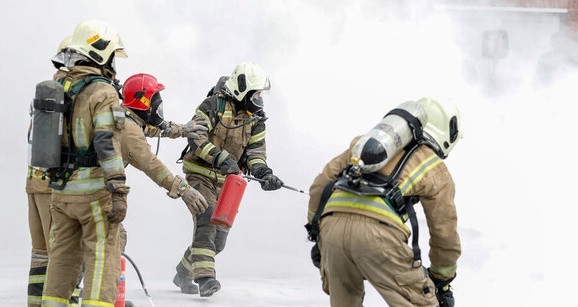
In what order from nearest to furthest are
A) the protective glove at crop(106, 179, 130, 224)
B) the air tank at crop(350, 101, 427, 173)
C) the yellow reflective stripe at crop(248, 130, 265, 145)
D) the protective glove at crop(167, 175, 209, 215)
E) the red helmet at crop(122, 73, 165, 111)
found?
the air tank at crop(350, 101, 427, 173), the protective glove at crop(106, 179, 130, 224), the protective glove at crop(167, 175, 209, 215), the red helmet at crop(122, 73, 165, 111), the yellow reflective stripe at crop(248, 130, 265, 145)

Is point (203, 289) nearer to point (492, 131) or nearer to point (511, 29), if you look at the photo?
point (492, 131)

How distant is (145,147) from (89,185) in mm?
851

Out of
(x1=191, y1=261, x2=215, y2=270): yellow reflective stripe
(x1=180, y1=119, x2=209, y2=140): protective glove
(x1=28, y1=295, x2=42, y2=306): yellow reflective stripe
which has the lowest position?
(x1=191, y1=261, x2=215, y2=270): yellow reflective stripe

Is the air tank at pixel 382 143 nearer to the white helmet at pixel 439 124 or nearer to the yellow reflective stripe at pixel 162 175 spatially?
the white helmet at pixel 439 124

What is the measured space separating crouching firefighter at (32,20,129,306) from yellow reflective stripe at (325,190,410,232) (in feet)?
3.80

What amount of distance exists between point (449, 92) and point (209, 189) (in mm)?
5318

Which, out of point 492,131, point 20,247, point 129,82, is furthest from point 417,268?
point 492,131

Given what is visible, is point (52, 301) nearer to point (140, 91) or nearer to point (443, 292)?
point (140, 91)

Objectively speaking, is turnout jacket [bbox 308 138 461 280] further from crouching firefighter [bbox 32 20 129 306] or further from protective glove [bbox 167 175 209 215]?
protective glove [bbox 167 175 209 215]

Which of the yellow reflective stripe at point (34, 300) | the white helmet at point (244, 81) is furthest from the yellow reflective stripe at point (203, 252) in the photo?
the yellow reflective stripe at point (34, 300)

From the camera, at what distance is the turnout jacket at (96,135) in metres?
5.16

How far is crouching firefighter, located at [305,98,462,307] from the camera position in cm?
440

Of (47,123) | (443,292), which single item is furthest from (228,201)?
(443,292)

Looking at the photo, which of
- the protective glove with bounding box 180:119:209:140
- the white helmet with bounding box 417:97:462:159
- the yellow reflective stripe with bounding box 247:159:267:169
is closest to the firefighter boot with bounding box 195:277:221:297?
the yellow reflective stripe with bounding box 247:159:267:169
